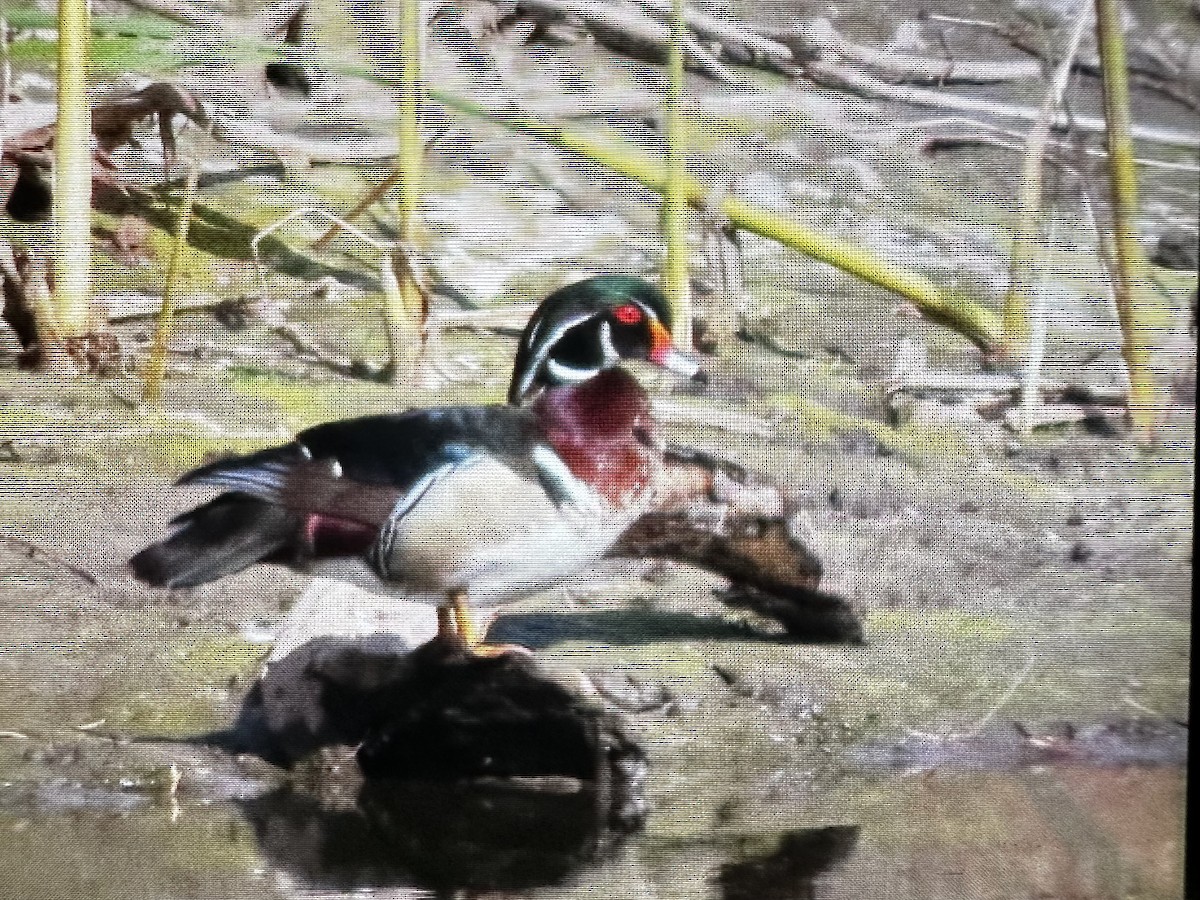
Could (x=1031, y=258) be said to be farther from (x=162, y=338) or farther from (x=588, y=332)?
(x=162, y=338)

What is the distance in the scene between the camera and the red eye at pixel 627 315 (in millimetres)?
761

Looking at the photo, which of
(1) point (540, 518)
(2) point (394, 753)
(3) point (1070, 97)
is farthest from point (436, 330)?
(3) point (1070, 97)

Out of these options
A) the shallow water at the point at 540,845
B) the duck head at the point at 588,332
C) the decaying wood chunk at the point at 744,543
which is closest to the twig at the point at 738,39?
the duck head at the point at 588,332

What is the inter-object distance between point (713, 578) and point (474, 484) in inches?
7.7

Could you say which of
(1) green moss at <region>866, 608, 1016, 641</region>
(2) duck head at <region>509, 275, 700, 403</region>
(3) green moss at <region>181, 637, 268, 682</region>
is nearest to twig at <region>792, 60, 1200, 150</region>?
(2) duck head at <region>509, 275, 700, 403</region>

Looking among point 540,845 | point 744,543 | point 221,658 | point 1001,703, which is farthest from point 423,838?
point 1001,703

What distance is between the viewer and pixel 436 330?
76cm

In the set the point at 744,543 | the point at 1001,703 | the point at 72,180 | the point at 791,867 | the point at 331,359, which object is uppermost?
the point at 72,180

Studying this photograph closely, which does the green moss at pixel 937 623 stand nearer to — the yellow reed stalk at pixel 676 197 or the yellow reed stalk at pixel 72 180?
Result: the yellow reed stalk at pixel 676 197

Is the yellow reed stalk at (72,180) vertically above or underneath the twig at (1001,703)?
above

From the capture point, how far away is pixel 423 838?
76cm

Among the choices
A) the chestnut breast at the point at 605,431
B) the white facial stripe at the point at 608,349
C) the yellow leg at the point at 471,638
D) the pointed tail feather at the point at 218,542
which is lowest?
the yellow leg at the point at 471,638

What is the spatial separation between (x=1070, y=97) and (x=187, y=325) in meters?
0.69

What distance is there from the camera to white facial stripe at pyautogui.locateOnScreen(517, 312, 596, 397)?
2.49 ft
